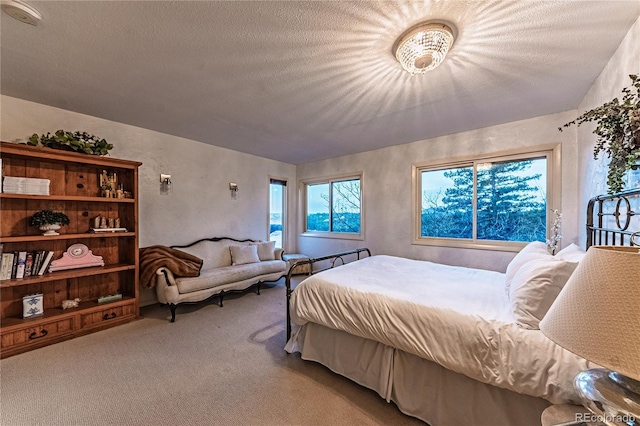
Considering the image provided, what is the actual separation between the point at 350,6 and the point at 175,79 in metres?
1.65

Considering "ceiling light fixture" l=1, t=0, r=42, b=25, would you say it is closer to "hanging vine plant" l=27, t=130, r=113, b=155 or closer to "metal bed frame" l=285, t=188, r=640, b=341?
"hanging vine plant" l=27, t=130, r=113, b=155

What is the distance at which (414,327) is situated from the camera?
5.13 ft

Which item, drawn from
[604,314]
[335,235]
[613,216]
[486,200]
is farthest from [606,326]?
[335,235]

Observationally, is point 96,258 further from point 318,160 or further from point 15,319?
point 318,160

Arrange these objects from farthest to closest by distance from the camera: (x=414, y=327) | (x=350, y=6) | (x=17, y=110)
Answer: (x=17, y=110) → (x=414, y=327) → (x=350, y=6)

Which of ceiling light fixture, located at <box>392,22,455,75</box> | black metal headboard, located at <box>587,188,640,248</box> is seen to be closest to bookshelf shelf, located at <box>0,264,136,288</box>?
ceiling light fixture, located at <box>392,22,455,75</box>

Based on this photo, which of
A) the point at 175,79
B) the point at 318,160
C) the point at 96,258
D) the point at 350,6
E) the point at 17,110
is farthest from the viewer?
the point at 318,160

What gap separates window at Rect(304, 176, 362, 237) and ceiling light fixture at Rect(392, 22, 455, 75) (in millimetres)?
2982

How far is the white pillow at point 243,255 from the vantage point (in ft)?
13.3

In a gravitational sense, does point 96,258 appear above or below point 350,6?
A: below

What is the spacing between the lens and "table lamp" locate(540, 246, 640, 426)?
597mm

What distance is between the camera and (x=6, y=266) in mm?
2318

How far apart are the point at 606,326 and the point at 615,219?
1749mm

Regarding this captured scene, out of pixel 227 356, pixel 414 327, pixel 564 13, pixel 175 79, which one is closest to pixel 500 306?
pixel 414 327
